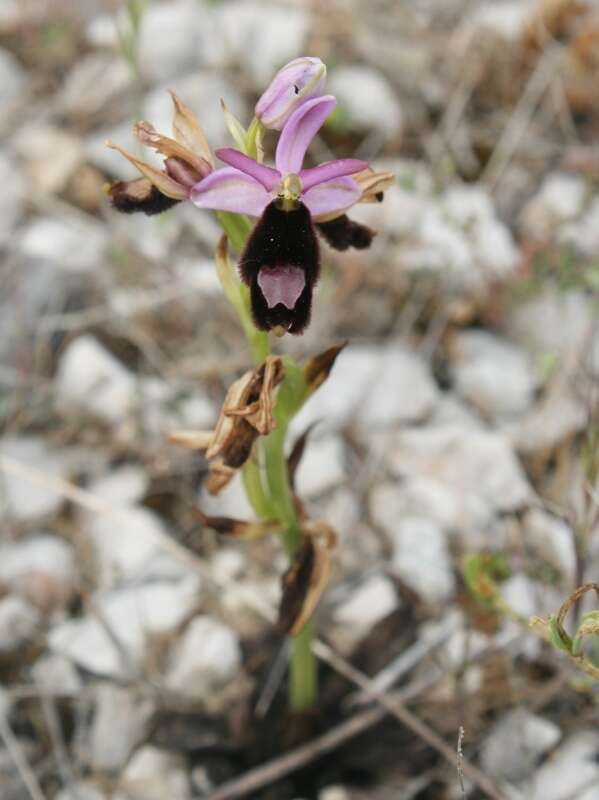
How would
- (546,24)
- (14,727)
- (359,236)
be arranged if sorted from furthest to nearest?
(546,24)
(14,727)
(359,236)

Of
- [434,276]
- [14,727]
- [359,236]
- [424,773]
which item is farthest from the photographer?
[434,276]

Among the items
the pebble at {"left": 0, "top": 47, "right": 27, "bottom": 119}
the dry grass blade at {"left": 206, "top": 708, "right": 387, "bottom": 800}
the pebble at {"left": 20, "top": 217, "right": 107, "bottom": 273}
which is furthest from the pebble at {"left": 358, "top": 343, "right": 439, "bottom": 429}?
the pebble at {"left": 0, "top": 47, "right": 27, "bottom": 119}

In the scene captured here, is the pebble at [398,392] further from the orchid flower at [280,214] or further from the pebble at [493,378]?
the orchid flower at [280,214]

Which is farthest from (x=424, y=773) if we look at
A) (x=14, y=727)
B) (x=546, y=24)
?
(x=546, y=24)

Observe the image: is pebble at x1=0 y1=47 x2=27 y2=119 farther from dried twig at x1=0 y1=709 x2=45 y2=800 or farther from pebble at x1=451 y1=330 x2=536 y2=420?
dried twig at x1=0 y1=709 x2=45 y2=800

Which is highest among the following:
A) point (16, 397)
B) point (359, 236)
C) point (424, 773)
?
point (359, 236)

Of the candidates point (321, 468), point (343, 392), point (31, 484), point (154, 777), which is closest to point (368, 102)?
point (343, 392)

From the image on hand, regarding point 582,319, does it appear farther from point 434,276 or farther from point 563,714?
point 563,714
